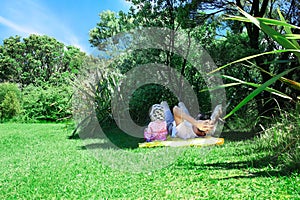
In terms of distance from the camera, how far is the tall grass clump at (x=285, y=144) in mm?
3437

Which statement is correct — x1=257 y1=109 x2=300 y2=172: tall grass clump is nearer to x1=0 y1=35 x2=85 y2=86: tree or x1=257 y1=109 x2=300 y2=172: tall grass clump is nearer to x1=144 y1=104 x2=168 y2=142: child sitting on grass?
x1=144 y1=104 x2=168 y2=142: child sitting on grass

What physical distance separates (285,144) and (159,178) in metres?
1.68

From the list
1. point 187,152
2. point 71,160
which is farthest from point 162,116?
point 71,160

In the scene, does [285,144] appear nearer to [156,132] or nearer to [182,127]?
[182,127]

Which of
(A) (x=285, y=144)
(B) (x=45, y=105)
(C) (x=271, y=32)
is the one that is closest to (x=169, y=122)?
(A) (x=285, y=144)

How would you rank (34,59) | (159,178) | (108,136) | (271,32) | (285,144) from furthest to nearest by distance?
(34,59), (108,136), (285,144), (159,178), (271,32)

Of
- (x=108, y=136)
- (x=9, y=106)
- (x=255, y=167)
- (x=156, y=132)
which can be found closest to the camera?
(x=255, y=167)

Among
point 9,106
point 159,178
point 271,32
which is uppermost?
point 271,32

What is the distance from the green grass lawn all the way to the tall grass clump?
13 cm

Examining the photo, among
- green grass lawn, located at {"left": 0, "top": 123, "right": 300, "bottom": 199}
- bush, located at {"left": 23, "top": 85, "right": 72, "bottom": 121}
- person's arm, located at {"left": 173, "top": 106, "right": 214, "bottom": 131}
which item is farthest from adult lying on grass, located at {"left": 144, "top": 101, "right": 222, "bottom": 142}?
bush, located at {"left": 23, "top": 85, "right": 72, "bottom": 121}

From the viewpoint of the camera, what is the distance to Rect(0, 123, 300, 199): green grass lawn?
9.46 ft

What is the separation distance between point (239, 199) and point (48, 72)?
2572 centimetres

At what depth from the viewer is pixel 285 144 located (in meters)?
3.92

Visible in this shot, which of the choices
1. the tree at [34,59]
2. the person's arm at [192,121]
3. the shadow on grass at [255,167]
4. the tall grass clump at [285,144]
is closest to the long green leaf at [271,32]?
the tall grass clump at [285,144]
